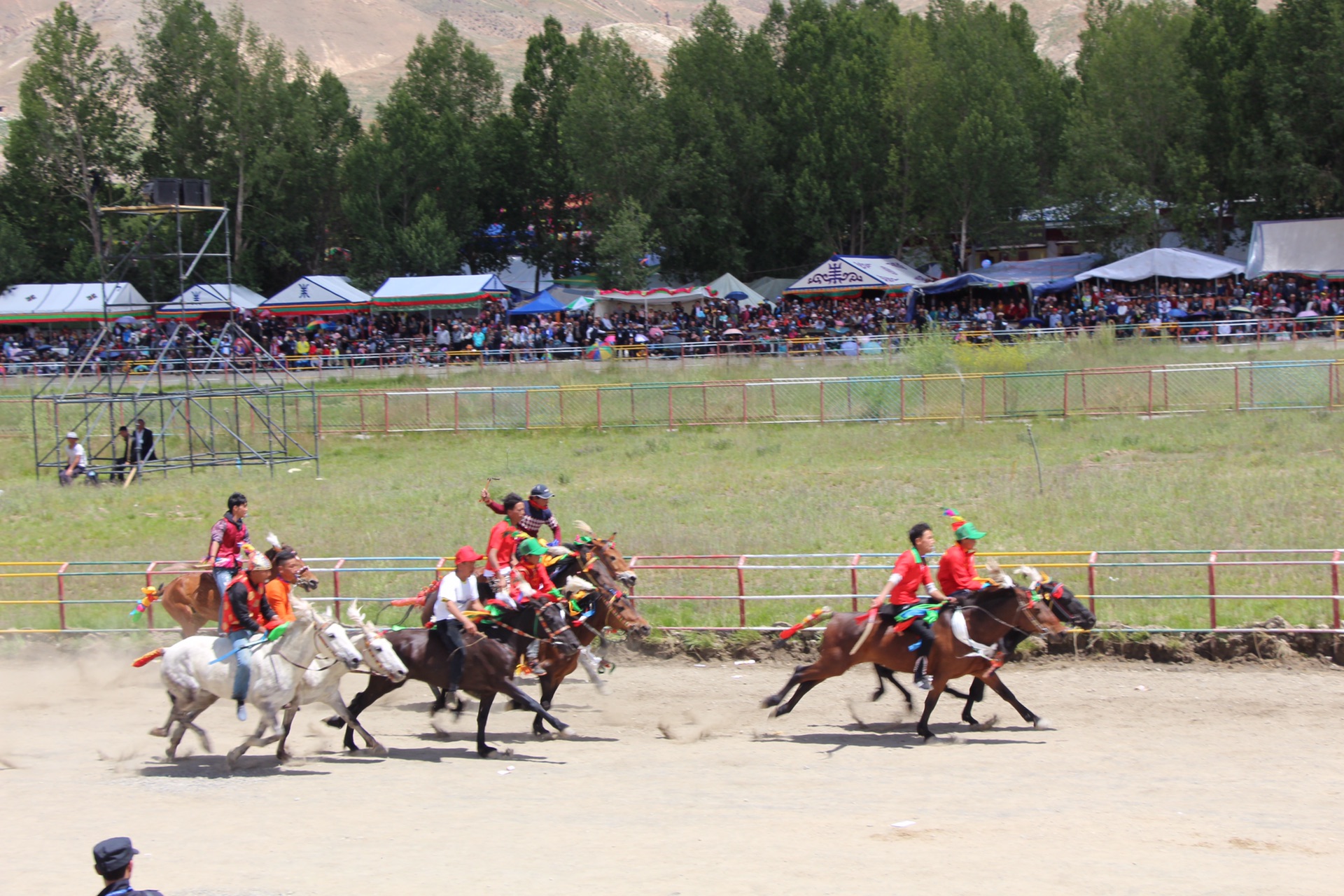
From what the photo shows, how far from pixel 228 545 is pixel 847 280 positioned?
4034 cm

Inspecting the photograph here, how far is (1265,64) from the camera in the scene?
169 ft

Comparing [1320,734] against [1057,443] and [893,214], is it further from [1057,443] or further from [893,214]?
[893,214]

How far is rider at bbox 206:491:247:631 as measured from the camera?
47.0ft

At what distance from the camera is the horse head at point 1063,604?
1257 centimetres

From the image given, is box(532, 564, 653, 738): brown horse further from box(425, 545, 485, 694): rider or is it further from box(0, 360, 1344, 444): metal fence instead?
box(0, 360, 1344, 444): metal fence

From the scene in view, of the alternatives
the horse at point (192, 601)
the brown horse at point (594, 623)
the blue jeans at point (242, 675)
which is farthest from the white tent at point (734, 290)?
the blue jeans at point (242, 675)

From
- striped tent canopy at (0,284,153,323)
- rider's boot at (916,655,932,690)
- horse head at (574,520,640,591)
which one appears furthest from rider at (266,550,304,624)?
striped tent canopy at (0,284,153,323)

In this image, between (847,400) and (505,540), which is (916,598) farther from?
(847,400)

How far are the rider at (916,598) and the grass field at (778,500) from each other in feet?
13.6

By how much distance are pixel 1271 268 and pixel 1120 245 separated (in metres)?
9.77

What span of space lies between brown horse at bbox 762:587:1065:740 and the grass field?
3.94 m

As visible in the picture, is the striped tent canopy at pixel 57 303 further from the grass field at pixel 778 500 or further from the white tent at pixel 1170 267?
the white tent at pixel 1170 267

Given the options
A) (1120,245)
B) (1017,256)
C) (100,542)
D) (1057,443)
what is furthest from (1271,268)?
(100,542)

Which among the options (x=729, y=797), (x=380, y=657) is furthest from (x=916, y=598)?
(x=380, y=657)
